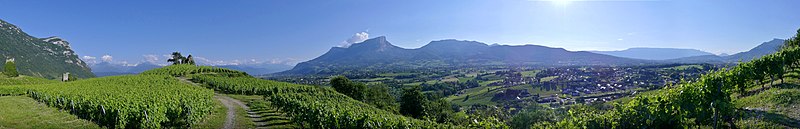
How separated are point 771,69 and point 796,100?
8.47 meters

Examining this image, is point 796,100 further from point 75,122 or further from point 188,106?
point 75,122

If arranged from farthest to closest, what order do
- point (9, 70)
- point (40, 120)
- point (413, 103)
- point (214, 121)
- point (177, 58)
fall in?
1. point (177, 58)
2. point (9, 70)
3. point (413, 103)
4. point (214, 121)
5. point (40, 120)

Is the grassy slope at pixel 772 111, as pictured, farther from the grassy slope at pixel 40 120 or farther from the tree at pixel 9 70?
the tree at pixel 9 70

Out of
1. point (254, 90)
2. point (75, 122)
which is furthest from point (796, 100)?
point (254, 90)

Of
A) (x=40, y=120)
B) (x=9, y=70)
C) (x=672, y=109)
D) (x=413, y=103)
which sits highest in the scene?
(x=9, y=70)

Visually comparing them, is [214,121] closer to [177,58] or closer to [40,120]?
[40,120]

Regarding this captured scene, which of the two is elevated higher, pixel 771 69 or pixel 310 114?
pixel 771 69

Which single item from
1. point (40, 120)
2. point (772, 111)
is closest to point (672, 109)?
point (772, 111)

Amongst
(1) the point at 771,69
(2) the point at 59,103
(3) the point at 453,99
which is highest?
(1) the point at 771,69

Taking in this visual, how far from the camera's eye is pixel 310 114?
2036 cm

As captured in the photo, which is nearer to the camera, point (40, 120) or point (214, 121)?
point (40, 120)

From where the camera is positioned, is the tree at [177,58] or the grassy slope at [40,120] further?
→ the tree at [177,58]

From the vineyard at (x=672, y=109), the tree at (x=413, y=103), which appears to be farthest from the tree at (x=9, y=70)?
the vineyard at (x=672, y=109)

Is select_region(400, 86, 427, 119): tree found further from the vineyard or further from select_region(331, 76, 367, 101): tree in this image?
the vineyard
